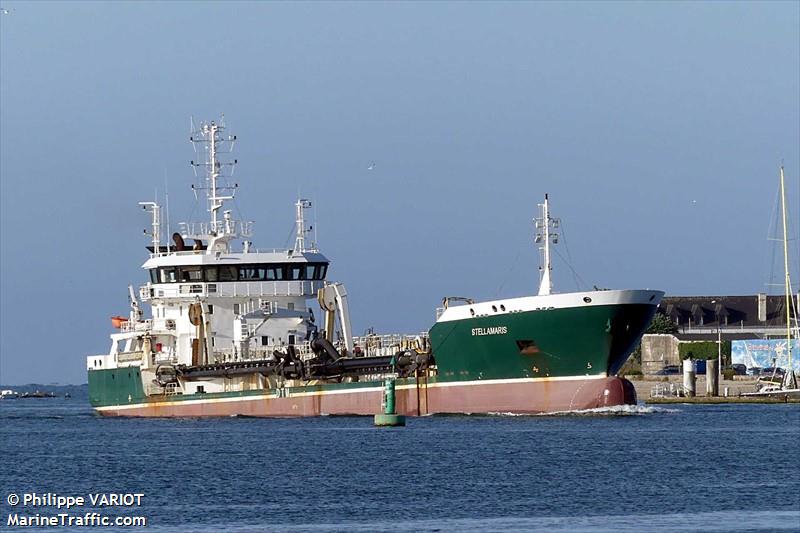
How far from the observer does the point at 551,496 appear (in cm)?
3681

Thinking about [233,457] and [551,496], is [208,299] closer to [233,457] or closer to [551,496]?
[233,457]

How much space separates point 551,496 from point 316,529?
6886 millimetres

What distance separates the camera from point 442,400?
5931 cm

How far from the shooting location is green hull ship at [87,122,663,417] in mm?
55875

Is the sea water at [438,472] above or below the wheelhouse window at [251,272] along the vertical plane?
below

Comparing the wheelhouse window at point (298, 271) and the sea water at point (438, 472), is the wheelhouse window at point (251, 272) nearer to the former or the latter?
the wheelhouse window at point (298, 271)

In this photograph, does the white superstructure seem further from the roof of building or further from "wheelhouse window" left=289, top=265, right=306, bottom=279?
the roof of building
